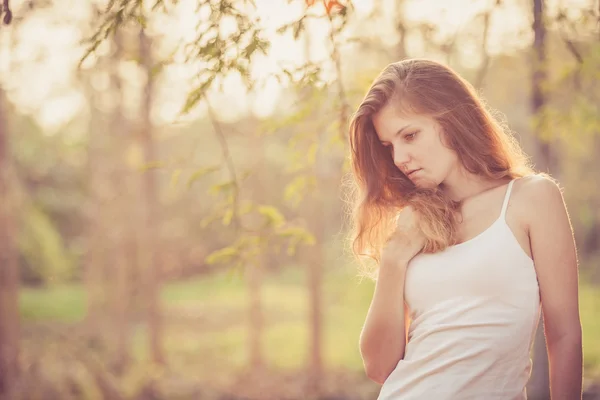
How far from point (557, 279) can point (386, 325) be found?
0.49m

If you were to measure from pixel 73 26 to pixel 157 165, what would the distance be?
501cm

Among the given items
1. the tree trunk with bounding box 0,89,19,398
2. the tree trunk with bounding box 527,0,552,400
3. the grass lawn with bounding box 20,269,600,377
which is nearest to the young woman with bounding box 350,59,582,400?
the tree trunk with bounding box 527,0,552,400

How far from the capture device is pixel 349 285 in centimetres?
1773

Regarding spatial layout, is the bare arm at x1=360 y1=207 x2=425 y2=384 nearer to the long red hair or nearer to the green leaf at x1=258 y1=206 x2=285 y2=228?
the long red hair

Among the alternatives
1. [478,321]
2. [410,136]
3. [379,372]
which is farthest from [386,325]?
[410,136]

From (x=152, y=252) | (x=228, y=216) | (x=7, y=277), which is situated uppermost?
(x=228, y=216)

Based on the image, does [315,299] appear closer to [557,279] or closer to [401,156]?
[401,156]

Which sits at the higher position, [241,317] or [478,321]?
[478,321]

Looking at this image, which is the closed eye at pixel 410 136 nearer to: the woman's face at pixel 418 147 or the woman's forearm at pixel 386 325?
the woman's face at pixel 418 147

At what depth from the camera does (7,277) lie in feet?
22.9

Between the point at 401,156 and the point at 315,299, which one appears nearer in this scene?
the point at 401,156

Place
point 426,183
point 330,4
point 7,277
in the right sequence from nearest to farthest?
point 426,183 < point 330,4 < point 7,277

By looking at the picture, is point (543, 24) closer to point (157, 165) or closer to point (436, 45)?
point (436, 45)

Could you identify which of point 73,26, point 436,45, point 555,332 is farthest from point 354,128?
point 73,26
